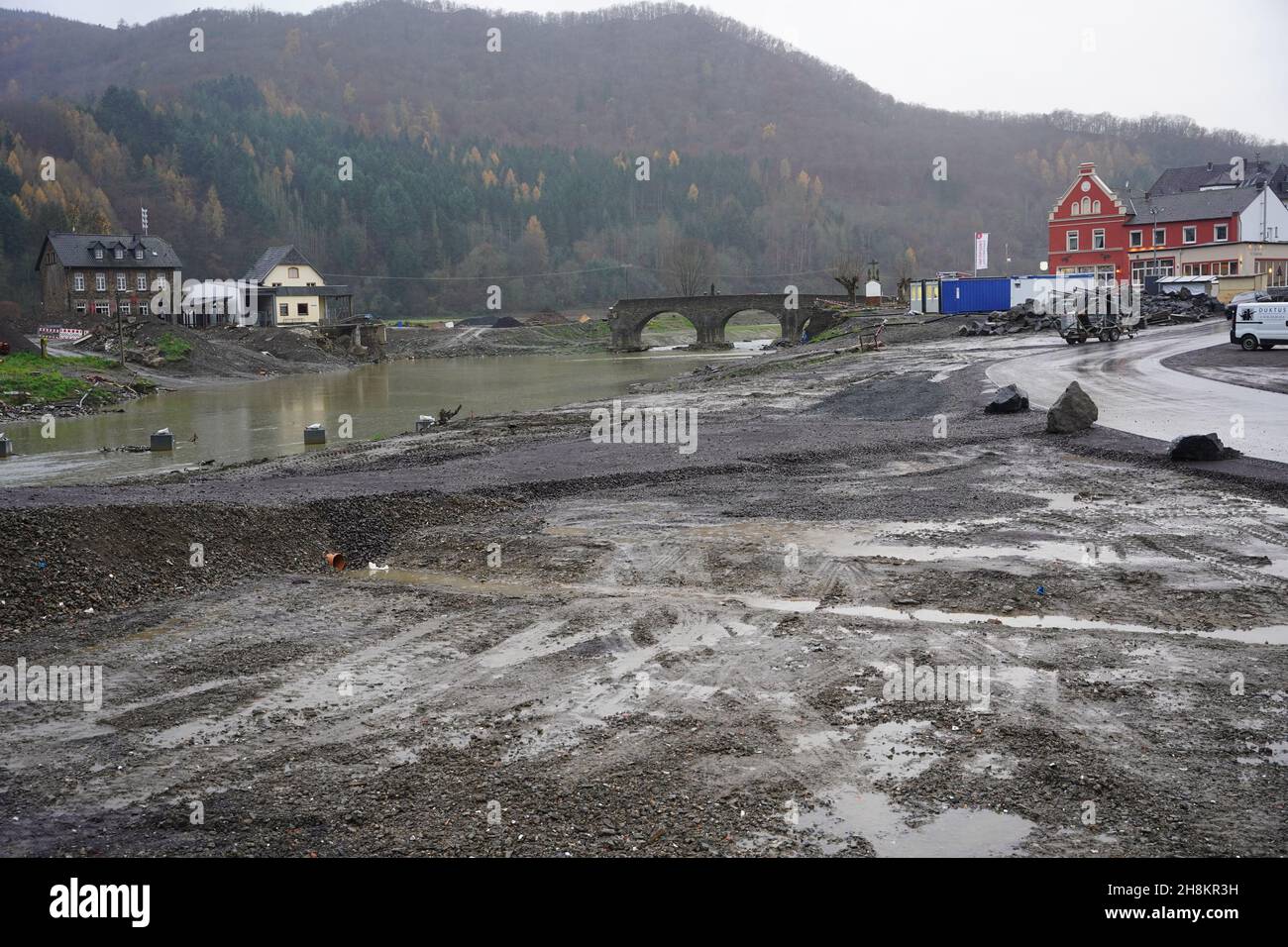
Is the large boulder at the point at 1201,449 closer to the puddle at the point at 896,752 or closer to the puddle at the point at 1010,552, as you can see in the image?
the puddle at the point at 1010,552

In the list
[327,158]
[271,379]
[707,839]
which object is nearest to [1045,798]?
[707,839]

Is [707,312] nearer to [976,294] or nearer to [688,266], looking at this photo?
[976,294]

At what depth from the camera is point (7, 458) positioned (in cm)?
3478

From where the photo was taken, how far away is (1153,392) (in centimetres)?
3081

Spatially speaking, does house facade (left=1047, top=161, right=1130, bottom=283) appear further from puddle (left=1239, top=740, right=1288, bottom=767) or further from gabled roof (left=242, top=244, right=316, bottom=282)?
puddle (left=1239, top=740, right=1288, bottom=767)

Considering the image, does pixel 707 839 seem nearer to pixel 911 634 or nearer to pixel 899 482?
pixel 911 634

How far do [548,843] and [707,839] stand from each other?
929 millimetres

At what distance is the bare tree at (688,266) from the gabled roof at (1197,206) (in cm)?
7529

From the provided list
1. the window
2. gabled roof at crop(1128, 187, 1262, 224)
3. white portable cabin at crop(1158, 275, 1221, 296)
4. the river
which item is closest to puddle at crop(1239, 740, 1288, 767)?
the river

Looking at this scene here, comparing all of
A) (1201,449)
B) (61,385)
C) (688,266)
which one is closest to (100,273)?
(61,385)

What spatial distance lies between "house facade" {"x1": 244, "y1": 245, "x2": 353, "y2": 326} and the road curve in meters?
83.6

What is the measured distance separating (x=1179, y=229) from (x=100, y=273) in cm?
9164
